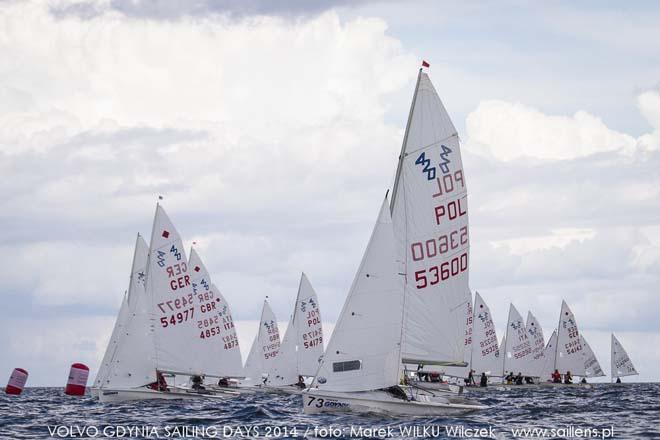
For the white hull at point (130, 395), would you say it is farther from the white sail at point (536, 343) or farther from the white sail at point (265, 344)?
the white sail at point (536, 343)

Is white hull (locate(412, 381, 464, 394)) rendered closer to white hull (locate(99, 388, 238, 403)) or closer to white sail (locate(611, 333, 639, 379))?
white hull (locate(99, 388, 238, 403))

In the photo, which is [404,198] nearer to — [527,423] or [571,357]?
[527,423]

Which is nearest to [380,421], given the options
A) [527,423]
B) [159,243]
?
[527,423]

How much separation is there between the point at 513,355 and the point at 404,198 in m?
65.7

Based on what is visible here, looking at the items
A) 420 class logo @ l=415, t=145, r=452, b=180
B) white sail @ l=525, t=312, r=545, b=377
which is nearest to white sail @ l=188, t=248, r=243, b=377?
420 class logo @ l=415, t=145, r=452, b=180

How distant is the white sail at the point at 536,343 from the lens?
337 feet

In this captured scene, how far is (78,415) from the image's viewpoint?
41938mm

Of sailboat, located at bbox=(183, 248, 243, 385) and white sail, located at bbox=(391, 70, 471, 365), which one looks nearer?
white sail, located at bbox=(391, 70, 471, 365)

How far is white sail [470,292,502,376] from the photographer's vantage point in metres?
92.4

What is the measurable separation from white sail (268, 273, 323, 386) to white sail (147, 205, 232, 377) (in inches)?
827

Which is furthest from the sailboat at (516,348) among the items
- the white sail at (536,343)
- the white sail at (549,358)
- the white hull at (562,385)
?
the white sail at (549,358)

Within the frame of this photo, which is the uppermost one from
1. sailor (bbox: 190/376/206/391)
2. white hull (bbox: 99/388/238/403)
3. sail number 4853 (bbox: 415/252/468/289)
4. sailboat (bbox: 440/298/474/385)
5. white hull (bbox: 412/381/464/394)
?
sail number 4853 (bbox: 415/252/468/289)

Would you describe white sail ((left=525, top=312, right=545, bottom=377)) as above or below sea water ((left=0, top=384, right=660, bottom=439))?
above

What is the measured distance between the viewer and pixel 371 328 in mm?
34688
